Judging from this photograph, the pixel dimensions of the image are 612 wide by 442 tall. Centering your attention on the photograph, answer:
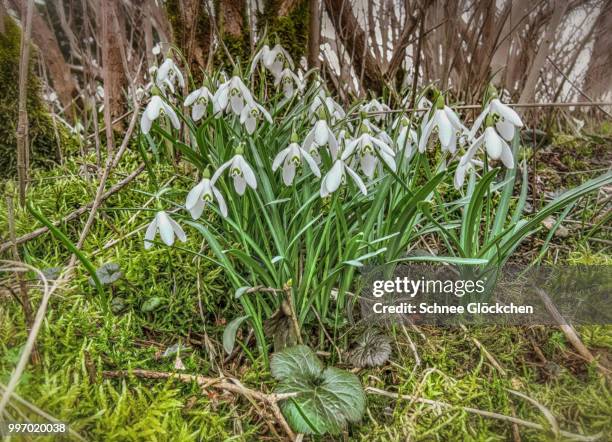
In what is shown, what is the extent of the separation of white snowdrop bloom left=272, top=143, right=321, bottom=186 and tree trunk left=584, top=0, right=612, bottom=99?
112 inches

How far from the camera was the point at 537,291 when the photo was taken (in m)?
1.32

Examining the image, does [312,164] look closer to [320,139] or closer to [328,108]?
[320,139]

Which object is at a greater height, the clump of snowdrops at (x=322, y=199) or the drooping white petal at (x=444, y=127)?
A: the drooping white petal at (x=444, y=127)

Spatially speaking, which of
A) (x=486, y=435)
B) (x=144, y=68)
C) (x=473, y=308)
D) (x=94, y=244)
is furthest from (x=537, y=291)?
(x=144, y=68)

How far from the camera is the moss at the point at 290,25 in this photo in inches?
80.8

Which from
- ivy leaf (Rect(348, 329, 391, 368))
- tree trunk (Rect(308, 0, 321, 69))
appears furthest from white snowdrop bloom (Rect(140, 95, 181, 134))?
tree trunk (Rect(308, 0, 321, 69))

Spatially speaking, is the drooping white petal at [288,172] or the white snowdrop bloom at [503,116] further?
the drooping white petal at [288,172]

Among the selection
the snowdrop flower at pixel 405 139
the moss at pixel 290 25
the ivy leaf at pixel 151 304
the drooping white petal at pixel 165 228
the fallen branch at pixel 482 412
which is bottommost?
the fallen branch at pixel 482 412

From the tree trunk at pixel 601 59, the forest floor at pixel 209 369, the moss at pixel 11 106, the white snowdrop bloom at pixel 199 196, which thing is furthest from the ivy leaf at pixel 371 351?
the tree trunk at pixel 601 59

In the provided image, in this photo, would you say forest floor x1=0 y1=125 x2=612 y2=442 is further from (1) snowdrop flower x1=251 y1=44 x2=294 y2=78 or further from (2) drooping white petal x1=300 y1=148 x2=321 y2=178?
(1) snowdrop flower x1=251 y1=44 x2=294 y2=78

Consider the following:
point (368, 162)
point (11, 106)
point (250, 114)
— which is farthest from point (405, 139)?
point (11, 106)

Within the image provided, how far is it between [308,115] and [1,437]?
4.20ft

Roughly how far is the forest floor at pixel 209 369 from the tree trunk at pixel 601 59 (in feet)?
7.75

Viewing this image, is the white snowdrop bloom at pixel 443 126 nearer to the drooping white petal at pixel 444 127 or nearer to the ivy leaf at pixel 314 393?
the drooping white petal at pixel 444 127
